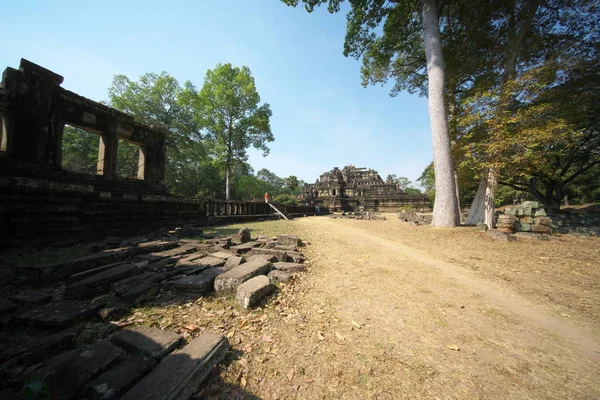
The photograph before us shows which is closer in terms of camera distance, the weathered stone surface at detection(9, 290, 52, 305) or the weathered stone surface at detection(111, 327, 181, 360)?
the weathered stone surface at detection(111, 327, 181, 360)

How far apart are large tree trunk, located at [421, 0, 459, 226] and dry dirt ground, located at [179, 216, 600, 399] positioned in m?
4.40

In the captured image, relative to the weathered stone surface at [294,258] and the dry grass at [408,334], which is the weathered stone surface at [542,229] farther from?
the weathered stone surface at [294,258]

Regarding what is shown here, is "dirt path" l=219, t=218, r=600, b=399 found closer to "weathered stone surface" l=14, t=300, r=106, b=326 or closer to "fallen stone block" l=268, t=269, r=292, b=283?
"fallen stone block" l=268, t=269, r=292, b=283

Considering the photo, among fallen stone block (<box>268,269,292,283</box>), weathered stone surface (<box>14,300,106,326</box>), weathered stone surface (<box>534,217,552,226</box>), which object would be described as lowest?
fallen stone block (<box>268,269,292,283</box>)

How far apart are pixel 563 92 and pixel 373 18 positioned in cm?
889

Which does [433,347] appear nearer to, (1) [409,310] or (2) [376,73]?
(1) [409,310]

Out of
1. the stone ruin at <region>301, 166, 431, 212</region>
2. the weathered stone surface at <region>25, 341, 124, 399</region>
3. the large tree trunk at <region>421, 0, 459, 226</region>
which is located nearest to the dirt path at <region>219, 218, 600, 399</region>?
the weathered stone surface at <region>25, 341, 124, 399</region>

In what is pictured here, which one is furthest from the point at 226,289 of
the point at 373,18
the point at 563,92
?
the point at 373,18

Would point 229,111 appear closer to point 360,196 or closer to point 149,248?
point 149,248

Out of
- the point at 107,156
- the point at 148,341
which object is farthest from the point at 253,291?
the point at 107,156

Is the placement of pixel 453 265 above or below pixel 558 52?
below

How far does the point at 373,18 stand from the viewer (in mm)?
10969

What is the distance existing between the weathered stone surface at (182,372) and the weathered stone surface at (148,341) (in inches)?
3.8

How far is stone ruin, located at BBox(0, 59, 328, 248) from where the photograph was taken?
4.41m
